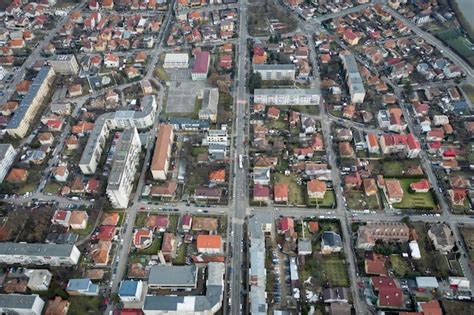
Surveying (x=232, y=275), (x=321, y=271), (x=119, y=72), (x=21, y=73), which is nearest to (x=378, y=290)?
(x=321, y=271)

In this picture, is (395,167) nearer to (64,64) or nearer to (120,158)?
(120,158)

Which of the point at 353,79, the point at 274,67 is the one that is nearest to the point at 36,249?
the point at 274,67

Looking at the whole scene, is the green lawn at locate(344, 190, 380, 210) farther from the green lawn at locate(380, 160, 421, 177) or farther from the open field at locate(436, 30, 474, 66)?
the open field at locate(436, 30, 474, 66)

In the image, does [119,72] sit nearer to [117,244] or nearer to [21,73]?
[21,73]

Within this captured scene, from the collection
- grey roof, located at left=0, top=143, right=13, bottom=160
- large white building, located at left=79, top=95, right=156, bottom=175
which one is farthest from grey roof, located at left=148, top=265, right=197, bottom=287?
grey roof, located at left=0, top=143, right=13, bottom=160

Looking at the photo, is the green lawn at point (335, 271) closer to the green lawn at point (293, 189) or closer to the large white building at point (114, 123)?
the green lawn at point (293, 189)

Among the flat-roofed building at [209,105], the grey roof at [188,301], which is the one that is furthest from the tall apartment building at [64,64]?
the grey roof at [188,301]

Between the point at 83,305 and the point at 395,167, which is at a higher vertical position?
the point at 395,167
